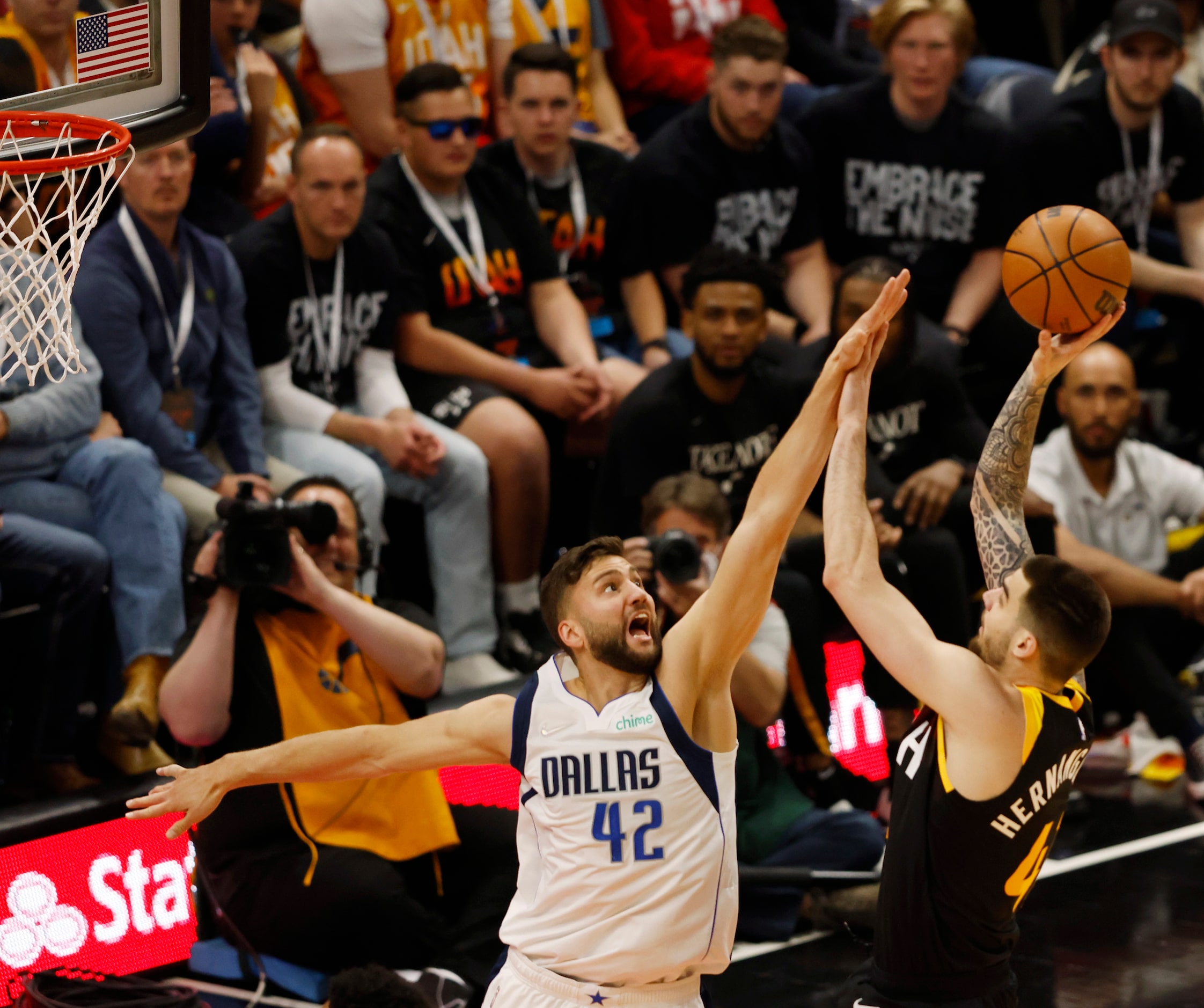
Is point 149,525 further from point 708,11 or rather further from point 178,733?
point 708,11

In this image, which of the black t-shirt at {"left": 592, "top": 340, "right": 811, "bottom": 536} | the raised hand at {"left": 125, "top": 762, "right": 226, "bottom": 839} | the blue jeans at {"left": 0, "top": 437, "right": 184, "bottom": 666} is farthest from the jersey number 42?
the black t-shirt at {"left": 592, "top": 340, "right": 811, "bottom": 536}

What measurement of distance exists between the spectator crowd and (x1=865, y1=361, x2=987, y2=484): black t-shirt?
17mm

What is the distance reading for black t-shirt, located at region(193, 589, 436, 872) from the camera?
4633mm

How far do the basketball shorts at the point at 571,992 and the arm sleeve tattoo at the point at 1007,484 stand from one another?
1.38 m

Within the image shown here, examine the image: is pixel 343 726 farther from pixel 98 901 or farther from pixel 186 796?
pixel 186 796

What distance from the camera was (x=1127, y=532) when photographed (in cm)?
714

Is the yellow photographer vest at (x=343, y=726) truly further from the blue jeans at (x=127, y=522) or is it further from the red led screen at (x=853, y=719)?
the red led screen at (x=853, y=719)

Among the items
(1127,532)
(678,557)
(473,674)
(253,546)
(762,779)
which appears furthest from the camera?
(1127,532)

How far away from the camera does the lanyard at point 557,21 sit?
7457 mm

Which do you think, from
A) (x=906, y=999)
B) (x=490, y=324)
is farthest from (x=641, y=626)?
(x=490, y=324)

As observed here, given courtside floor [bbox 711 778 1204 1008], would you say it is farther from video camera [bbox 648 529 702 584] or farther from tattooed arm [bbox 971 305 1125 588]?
tattooed arm [bbox 971 305 1125 588]

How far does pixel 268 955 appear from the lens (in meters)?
4.66

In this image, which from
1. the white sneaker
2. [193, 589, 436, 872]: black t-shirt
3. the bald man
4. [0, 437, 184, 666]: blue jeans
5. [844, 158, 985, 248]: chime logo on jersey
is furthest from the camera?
[844, 158, 985, 248]: chime logo on jersey

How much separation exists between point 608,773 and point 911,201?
4898 mm
